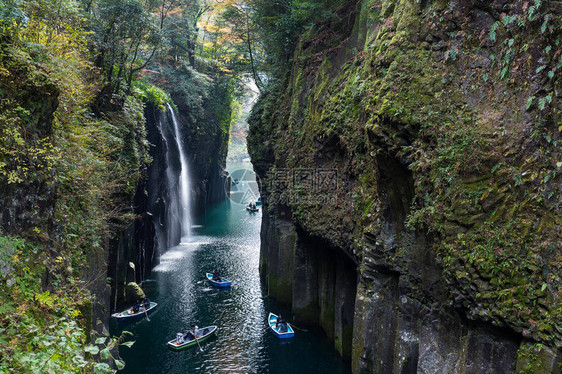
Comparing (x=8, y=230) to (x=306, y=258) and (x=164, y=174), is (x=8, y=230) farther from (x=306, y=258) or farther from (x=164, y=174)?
(x=164, y=174)

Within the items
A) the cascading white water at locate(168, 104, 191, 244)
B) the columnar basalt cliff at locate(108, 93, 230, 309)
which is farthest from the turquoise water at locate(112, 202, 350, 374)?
the cascading white water at locate(168, 104, 191, 244)

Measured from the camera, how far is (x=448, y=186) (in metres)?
9.02

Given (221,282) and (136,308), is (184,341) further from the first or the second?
(221,282)

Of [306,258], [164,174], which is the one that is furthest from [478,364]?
[164,174]

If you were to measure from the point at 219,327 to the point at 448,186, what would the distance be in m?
14.2

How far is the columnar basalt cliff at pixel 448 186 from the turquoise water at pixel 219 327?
237cm

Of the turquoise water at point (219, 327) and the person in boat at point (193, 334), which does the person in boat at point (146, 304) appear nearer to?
the turquoise water at point (219, 327)

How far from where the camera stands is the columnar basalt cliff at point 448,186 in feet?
24.0

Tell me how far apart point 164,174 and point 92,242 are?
1707 cm

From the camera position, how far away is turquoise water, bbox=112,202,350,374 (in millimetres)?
15922

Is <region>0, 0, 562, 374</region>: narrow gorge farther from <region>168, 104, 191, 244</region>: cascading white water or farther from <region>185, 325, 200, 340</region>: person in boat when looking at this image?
<region>168, 104, 191, 244</region>: cascading white water

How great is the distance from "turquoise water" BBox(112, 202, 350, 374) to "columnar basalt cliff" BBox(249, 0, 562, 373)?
2.37 metres

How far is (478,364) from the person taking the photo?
8.33 metres

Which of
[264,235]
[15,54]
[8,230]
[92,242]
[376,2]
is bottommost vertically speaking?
[264,235]
